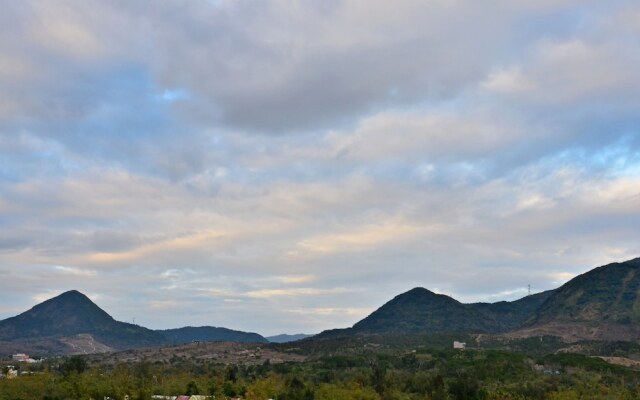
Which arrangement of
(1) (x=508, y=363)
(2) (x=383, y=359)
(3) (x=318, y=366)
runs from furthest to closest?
(2) (x=383, y=359), (3) (x=318, y=366), (1) (x=508, y=363)

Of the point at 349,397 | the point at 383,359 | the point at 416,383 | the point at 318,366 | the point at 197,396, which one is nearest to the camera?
the point at 349,397

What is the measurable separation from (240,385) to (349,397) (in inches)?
912

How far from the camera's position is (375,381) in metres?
110

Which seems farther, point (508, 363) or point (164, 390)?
point (508, 363)

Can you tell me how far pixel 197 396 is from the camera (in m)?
87.9

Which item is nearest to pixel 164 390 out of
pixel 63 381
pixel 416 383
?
pixel 63 381

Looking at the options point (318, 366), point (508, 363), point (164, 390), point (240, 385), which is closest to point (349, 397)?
point (240, 385)

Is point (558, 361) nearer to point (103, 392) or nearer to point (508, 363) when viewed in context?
point (508, 363)

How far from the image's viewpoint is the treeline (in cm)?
8419

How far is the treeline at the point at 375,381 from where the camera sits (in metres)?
84.2

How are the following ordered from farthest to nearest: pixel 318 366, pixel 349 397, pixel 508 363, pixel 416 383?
pixel 318 366
pixel 508 363
pixel 416 383
pixel 349 397

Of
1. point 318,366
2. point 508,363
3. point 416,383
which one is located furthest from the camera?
point 318,366

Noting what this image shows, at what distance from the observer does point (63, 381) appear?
9050 cm

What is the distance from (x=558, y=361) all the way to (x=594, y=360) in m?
8.46
